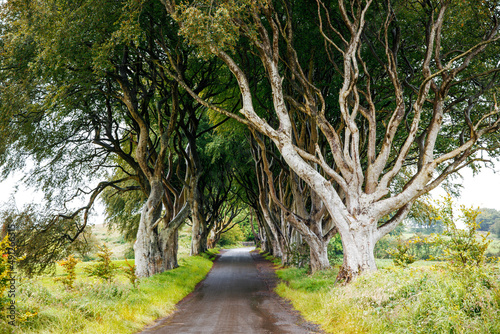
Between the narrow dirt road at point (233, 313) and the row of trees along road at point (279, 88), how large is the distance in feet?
7.43

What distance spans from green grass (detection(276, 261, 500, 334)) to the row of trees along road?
1547mm

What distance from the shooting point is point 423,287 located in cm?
622

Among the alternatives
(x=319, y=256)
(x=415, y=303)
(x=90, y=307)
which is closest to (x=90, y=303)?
(x=90, y=307)

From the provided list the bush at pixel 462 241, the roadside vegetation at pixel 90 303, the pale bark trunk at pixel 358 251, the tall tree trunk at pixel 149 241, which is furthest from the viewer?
the tall tree trunk at pixel 149 241

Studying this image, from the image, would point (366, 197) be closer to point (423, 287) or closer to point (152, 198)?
point (423, 287)

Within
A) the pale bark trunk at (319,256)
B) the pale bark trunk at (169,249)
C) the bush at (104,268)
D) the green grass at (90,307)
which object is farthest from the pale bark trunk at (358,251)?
the pale bark trunk at (169,249)

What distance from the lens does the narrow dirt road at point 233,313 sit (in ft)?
26.2

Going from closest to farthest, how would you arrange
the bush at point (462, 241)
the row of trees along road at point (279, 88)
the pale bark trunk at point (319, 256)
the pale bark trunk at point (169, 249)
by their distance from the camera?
1. the bush at point (462, 241)
2. the row of trees along road at point (279, 88)
3. the pale bark trunk at point (319, 256)
4. the pale bark trunk at point (169, 249)

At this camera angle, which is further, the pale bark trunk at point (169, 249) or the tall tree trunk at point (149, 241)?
the pale bark trunk at point (169, 249)

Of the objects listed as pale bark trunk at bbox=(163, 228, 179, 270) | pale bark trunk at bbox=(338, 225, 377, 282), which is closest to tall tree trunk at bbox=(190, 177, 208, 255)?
pale bark trunk at bbox=(163, 228, 179, 270)

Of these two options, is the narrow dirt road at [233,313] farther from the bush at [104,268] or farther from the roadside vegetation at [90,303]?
the bush at [104,268]

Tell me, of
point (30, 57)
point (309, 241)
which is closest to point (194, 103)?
point (30, 57)

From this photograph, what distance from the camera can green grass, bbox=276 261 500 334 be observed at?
4.98 metres

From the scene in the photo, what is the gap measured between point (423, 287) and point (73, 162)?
14913 millimetres
